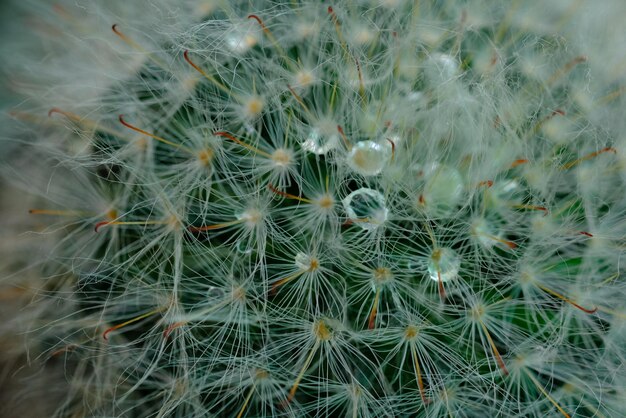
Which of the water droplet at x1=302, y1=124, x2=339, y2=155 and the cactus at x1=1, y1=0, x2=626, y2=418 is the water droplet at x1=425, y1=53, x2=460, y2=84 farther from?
the water droplet at x1=302, y1=124, x2=339, y2=155

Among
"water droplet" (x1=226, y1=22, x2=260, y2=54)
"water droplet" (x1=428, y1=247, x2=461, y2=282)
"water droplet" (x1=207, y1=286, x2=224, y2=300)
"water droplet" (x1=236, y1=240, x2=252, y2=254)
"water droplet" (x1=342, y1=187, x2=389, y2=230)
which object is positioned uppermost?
"water droplet" (x1=226, y1=22, x2=260, y2=54)

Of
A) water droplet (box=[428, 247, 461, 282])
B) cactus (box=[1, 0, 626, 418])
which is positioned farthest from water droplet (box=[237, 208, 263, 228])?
water droplet (box=[428, 247, 461, 282])

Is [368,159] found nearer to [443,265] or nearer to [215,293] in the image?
[443,265]

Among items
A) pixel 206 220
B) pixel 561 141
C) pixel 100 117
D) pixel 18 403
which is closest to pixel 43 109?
pixel 100 117

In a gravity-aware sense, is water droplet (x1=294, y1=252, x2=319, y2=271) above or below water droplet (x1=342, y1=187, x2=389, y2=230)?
below

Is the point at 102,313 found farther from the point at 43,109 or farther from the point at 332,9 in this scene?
the point at 332,9

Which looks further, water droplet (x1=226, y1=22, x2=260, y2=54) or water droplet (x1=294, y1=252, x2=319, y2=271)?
water droplet (x1=226, y1=22, x2=260, y2=54)

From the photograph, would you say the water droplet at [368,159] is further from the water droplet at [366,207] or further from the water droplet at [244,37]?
the water droplet at [244,37]
